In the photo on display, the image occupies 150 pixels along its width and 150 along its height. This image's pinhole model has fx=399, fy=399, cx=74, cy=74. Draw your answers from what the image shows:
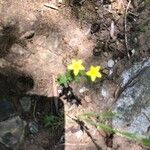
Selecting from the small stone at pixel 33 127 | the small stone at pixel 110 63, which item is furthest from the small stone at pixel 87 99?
the small stone at pixel 33 127

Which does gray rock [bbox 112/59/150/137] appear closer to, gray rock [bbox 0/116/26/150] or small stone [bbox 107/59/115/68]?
small stone [bbox 107/59/115/68]

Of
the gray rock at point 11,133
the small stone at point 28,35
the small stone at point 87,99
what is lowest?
the gray rock at point 11,133

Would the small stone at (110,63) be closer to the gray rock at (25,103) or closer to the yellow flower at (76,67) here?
the yellow flower at (76,67)

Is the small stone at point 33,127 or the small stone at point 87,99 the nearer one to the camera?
the small stone at point 33,127

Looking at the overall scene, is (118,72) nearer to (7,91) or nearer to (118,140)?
(118,140)

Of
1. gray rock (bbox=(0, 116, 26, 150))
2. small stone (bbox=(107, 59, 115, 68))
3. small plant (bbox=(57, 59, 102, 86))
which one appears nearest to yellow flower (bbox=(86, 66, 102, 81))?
small plant (bbox=(57, 59, 102, 86))

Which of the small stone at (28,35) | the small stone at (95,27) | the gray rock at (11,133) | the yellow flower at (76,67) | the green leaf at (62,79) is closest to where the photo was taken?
the gray rock at (11,133)

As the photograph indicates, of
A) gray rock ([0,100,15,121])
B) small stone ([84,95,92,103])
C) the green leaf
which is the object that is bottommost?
gray rock ([0,100,15,121])

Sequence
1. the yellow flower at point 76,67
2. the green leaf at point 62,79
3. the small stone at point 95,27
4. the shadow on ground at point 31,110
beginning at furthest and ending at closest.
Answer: the small stone at point 95,27 < the green leaf at point 62,79 < the yellow flower at point 76,67 < the shadow on ground at point 31,110
